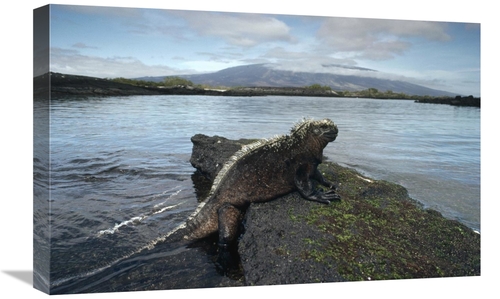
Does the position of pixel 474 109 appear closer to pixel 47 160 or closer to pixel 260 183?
pixel 260 183

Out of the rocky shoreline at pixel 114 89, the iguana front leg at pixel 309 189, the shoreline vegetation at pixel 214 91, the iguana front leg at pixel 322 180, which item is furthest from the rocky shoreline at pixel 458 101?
the iguana front leg at pixel 309 189

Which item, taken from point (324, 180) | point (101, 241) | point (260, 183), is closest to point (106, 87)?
point (101, 241)

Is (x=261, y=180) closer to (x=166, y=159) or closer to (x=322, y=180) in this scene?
(x=322, y=180)

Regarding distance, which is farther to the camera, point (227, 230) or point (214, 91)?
point (214, 91)

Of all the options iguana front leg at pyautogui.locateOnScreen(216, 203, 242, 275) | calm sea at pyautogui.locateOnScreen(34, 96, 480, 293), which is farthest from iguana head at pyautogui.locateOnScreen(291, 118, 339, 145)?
iguana front leg at pyautogui.locateOnScreen(216, 203, 242, 275)

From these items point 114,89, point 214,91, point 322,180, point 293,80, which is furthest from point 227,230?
point 293,80

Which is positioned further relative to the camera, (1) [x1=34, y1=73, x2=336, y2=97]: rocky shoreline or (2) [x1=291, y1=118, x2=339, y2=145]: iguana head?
(2) [x1=291, y1=118, x2=339, y2=145]: iguana head

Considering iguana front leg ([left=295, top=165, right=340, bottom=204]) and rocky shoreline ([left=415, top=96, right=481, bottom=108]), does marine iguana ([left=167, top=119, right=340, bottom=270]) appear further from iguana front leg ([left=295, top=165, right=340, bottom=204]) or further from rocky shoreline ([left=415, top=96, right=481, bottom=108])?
rocky shoreline ([left=415, top=96, right=481, bottom=108])
